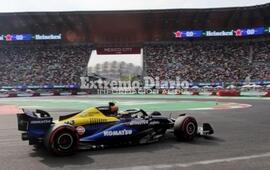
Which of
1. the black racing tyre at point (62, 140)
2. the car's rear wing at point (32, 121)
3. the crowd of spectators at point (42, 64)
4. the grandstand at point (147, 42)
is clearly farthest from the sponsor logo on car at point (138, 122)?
the crowd of spectators at point (42, 64)

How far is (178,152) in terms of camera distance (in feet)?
27.7

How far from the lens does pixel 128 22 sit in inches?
2131

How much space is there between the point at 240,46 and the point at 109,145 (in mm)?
48899

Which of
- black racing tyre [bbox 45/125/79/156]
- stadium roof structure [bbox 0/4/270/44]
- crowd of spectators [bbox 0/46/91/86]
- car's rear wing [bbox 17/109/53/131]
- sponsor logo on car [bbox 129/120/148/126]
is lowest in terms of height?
black racing tyre [bbox 45/125/79/156]

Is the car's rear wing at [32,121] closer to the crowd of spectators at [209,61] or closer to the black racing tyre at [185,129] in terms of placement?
the black racing tyre at [185,129]

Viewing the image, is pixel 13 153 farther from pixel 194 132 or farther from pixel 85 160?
A: pixel 194 132

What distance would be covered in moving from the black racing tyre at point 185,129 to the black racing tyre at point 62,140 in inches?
106

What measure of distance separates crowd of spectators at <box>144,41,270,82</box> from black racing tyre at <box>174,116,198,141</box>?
42.5 m

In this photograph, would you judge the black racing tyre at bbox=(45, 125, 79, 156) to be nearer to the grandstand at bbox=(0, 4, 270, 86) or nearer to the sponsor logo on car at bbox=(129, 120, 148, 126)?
the sponsor logo on car at bbox=(129, 120, 148, 126)

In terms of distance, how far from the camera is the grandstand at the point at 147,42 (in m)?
52.7

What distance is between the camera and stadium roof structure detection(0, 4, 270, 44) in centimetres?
5238

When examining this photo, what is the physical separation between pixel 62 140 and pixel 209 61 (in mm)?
47641

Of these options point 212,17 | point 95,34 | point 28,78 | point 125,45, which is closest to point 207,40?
point 212,17

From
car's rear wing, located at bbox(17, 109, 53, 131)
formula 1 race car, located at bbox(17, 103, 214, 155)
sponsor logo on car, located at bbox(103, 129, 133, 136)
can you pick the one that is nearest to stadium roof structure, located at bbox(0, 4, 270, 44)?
formula 1 race car, located at bbox(17, 103, 214, 155)
